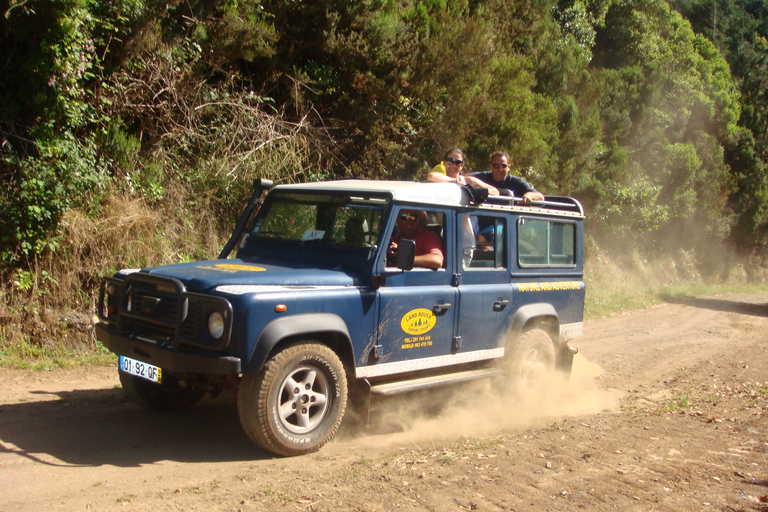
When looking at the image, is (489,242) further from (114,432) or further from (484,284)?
(114,432)

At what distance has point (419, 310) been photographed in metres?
5.69

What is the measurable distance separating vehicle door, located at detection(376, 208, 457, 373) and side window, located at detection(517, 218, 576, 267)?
3.86ft

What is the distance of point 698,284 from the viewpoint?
26.3 m

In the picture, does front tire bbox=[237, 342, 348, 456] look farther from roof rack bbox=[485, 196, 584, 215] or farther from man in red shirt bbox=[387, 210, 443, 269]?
roof rack bbox=[485, 196, 584, 215]

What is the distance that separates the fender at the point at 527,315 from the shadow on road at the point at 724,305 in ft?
39.6

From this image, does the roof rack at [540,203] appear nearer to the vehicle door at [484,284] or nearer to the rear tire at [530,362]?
the vehicle door at [484,284]

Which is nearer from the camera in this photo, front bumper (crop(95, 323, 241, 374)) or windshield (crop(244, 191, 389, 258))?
front bumper (crop(95, 323, 241, 374))

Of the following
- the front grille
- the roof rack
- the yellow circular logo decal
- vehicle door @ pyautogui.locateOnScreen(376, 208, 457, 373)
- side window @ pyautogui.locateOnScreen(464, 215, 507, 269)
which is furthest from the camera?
the roof rack

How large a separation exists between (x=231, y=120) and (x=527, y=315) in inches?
247

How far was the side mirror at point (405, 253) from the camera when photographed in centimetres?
529

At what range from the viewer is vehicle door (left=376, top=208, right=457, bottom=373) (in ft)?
17.9

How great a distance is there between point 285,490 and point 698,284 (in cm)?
2551

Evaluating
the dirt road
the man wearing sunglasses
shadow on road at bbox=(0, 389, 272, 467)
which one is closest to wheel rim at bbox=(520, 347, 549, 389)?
the dirt road

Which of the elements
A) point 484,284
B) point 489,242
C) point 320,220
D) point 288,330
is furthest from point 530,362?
point 288,330
